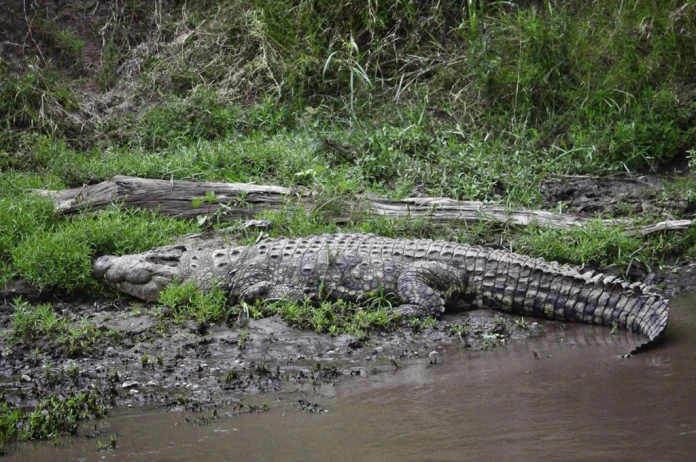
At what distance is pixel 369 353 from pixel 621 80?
17.9ft

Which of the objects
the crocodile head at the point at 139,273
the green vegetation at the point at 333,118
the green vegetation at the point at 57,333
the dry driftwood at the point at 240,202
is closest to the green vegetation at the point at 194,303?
the green vegetation at the point at 333,118

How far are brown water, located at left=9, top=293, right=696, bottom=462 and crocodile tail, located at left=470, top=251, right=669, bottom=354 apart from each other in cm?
49

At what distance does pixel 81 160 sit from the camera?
364 inches

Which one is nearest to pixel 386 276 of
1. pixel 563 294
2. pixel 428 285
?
pixel 428 285

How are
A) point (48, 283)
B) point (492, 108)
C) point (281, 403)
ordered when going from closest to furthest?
1. point (281, 403)
2. point (48, 283)
3. point (492, 108)

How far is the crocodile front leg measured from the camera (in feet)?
21.3

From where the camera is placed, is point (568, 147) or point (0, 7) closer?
point (568, 147)

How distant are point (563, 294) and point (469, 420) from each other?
88.0 inches

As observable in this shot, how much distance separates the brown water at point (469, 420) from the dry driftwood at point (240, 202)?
2.57 meters

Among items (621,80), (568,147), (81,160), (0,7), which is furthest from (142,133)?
(621,80)

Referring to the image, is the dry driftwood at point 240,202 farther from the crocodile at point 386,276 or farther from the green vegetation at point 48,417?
the green vegetation at point 48,417

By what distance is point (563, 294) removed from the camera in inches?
251

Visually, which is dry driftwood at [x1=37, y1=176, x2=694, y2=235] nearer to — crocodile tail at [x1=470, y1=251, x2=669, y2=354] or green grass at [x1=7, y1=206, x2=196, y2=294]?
green grass at [x1=7, y1=206, x2=196, y2=294]

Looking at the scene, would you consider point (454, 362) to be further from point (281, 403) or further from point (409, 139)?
point (409, 139)
